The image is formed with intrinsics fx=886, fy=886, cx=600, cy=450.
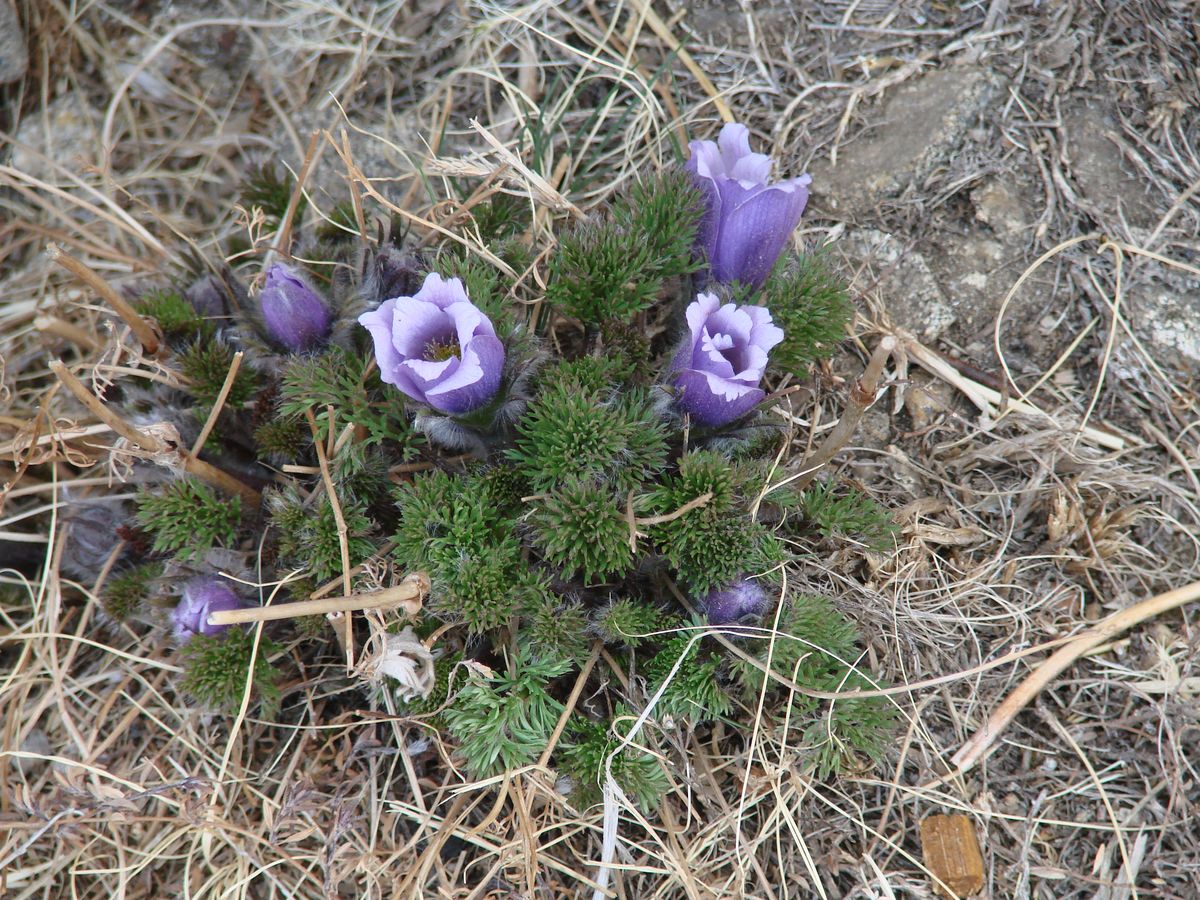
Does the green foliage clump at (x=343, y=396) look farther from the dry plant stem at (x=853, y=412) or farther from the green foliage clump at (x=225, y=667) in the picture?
the dry plant stem at (x=853, y=412)

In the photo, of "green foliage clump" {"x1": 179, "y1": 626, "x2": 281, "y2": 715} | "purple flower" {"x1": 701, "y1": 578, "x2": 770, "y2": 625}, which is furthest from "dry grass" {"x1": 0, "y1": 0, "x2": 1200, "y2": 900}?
"purple flower" {"x1": 701, "y1": 578, "x2": 770, "y2": 625}

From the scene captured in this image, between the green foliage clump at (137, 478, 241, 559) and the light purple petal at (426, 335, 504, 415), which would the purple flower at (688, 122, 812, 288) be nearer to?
the light purple petal at (426, 335, 504, 415)

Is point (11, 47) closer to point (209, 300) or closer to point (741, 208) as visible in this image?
point (209, 300)

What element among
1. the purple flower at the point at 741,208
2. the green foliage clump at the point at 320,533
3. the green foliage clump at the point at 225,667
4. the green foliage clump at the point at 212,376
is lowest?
the green foliage clump at the point at 225,667

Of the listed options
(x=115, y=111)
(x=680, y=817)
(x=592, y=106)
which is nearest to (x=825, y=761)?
(x=680, y=817)

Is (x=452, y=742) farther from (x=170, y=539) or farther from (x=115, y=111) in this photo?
(x=115, y=111)

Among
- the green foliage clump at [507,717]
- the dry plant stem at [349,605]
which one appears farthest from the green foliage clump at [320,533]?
the green foliage clump at [507,717]

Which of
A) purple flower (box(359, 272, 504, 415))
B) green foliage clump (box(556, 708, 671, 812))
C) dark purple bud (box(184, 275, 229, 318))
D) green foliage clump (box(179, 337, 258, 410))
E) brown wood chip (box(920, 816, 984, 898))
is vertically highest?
purple flower (box(359, 272, 504, 415))
